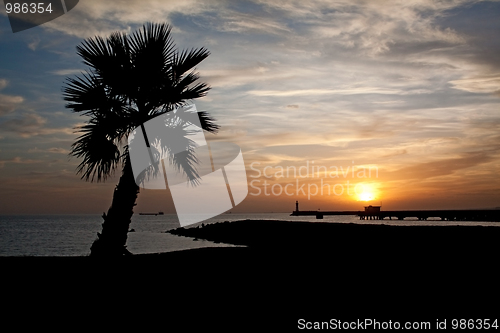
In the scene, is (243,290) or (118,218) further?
(118,218)

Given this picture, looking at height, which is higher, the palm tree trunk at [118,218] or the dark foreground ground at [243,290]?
the palm tree trunk at [118,218]

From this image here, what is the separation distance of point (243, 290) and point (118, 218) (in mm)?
5337

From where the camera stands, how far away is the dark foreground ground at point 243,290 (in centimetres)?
583

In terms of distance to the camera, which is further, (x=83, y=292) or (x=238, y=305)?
(x=83, y=292)

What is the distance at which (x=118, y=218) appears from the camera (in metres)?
11.1

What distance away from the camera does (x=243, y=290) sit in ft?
23.4

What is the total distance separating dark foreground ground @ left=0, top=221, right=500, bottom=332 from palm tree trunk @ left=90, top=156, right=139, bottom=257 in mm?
1150

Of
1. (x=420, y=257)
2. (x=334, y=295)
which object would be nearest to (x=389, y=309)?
(x=334, y=295)

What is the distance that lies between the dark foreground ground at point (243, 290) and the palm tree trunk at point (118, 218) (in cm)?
115

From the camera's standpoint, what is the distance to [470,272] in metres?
8.77

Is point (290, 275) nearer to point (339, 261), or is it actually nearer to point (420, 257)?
point (339, 261)

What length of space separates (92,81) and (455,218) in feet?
335

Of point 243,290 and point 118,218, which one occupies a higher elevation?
point 118,218

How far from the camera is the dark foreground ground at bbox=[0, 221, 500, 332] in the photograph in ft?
19.1
